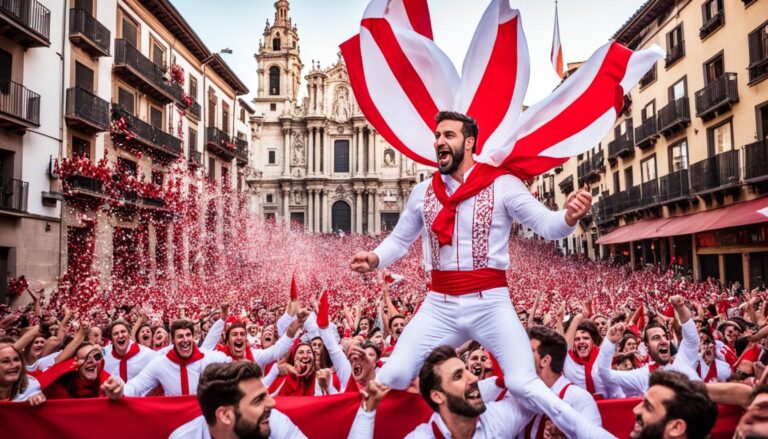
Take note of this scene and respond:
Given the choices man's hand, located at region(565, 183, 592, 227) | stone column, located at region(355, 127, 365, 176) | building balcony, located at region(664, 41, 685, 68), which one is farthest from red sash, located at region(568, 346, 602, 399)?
stone column, located at region(355, 127, 365, 176)

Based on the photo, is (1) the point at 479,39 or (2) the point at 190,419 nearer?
(2) the point at 190,419

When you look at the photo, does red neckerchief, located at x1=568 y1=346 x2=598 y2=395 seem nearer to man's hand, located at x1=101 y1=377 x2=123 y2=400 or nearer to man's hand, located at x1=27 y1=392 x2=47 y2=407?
man's hand, located at x1=101 y1=377 x2=123 y2=400

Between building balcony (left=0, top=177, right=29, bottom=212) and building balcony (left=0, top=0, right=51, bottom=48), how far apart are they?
3889mm

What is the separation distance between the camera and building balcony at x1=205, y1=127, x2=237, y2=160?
30812mm

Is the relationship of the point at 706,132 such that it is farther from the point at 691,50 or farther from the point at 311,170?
the point at 311,170

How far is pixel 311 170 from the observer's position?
192 feet

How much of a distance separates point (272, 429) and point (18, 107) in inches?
636

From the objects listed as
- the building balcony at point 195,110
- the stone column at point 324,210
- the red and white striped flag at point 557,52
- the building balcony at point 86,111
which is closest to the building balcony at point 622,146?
the building balcony at point 195,110

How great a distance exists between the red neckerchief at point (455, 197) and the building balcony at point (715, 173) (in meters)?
17.5

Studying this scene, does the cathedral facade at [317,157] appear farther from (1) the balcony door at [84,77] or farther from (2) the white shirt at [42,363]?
(2) the white shirt at [42,363]

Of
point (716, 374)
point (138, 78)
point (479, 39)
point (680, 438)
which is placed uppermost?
point (138, 78)

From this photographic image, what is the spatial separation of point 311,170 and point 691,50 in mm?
40998

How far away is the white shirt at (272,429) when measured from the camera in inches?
141

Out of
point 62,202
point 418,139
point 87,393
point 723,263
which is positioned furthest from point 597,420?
point 723,263
